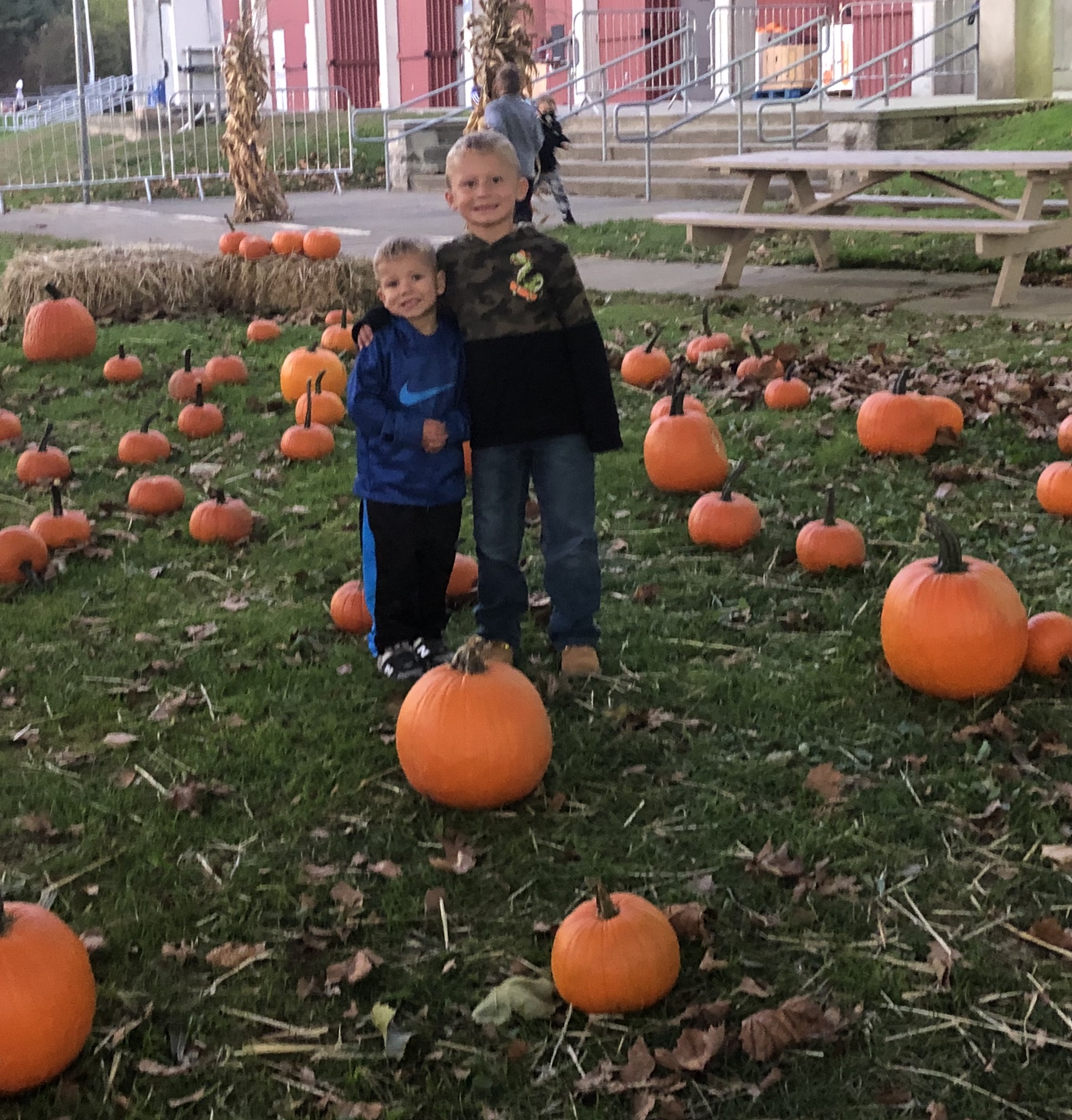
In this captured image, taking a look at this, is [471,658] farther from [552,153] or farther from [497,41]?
[497,41]

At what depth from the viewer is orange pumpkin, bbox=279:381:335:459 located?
6867mm

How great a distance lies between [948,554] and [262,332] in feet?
22.5

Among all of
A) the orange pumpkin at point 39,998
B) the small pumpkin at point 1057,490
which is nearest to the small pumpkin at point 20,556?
the orange pumpkin at point 39,998

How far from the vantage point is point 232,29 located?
1797 centimetres

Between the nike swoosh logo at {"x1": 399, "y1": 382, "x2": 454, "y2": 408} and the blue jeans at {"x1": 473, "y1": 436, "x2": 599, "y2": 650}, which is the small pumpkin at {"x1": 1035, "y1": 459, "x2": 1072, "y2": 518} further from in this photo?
the nike swoosh logo at {"x1": 399, "y1": 382, "x2": 454, "y2": 408}

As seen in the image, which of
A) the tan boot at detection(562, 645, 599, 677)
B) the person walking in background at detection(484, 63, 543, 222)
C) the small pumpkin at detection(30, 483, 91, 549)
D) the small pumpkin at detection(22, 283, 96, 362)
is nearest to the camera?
the tan boot at detection(562, 645, 599, 677)

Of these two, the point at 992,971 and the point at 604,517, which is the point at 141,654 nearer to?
the point at 604,517

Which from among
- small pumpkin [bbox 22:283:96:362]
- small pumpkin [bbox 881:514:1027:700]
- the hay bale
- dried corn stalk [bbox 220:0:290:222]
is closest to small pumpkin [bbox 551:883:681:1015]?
small pumpkin [bbox 881:514:1027:700]

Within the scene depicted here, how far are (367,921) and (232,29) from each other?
17.1 meters

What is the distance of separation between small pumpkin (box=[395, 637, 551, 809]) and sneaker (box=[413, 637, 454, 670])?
2.24 feet

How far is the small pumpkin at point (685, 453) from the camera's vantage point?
5.95 m

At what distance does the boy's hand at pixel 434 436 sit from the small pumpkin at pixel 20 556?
6.89 ft

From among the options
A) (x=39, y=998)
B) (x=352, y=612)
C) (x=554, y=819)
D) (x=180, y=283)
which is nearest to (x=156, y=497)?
(x=352, y=612)

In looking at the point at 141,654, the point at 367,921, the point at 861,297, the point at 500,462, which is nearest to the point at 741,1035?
the point at 367,921
